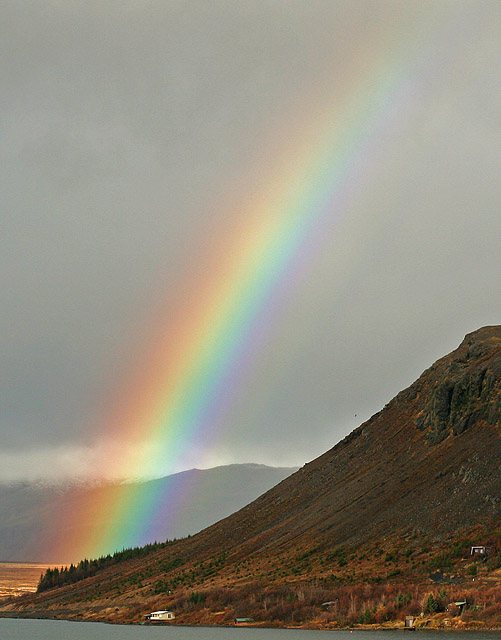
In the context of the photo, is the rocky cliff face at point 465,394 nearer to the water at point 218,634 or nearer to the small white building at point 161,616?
the small white building at point 161,616

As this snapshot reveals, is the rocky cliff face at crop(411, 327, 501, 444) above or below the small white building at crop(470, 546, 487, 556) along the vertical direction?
above

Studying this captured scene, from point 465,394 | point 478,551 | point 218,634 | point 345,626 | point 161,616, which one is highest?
point 465,394

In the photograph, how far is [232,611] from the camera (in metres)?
122

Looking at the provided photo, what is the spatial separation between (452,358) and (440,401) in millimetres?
24440

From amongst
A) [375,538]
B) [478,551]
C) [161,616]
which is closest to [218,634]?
[161,616]

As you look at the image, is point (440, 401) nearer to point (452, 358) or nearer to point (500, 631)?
point (452, 358)

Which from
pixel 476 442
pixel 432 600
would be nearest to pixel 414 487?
pixel 476 442

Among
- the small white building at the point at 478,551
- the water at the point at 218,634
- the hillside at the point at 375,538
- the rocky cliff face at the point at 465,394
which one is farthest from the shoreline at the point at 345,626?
the rocky cliff face at the point at 465,394

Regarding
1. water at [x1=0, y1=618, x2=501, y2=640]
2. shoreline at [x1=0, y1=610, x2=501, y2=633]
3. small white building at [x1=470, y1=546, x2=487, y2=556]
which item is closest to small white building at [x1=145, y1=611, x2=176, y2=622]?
shoreline at [x1=0, y1=610, x2=501, y2=633]

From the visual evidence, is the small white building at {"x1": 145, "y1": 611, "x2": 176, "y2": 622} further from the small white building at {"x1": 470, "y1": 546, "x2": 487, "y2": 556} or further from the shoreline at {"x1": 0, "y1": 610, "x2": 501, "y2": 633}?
the small white building at {"x1": 470, "y1": 546, "x2": 487, "y2": 556}

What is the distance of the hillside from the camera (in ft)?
356

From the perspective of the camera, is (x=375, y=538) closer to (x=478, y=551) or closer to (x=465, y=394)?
(x=478, y=551)

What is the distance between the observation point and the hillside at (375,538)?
109 m

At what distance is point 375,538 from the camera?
5463 inches
